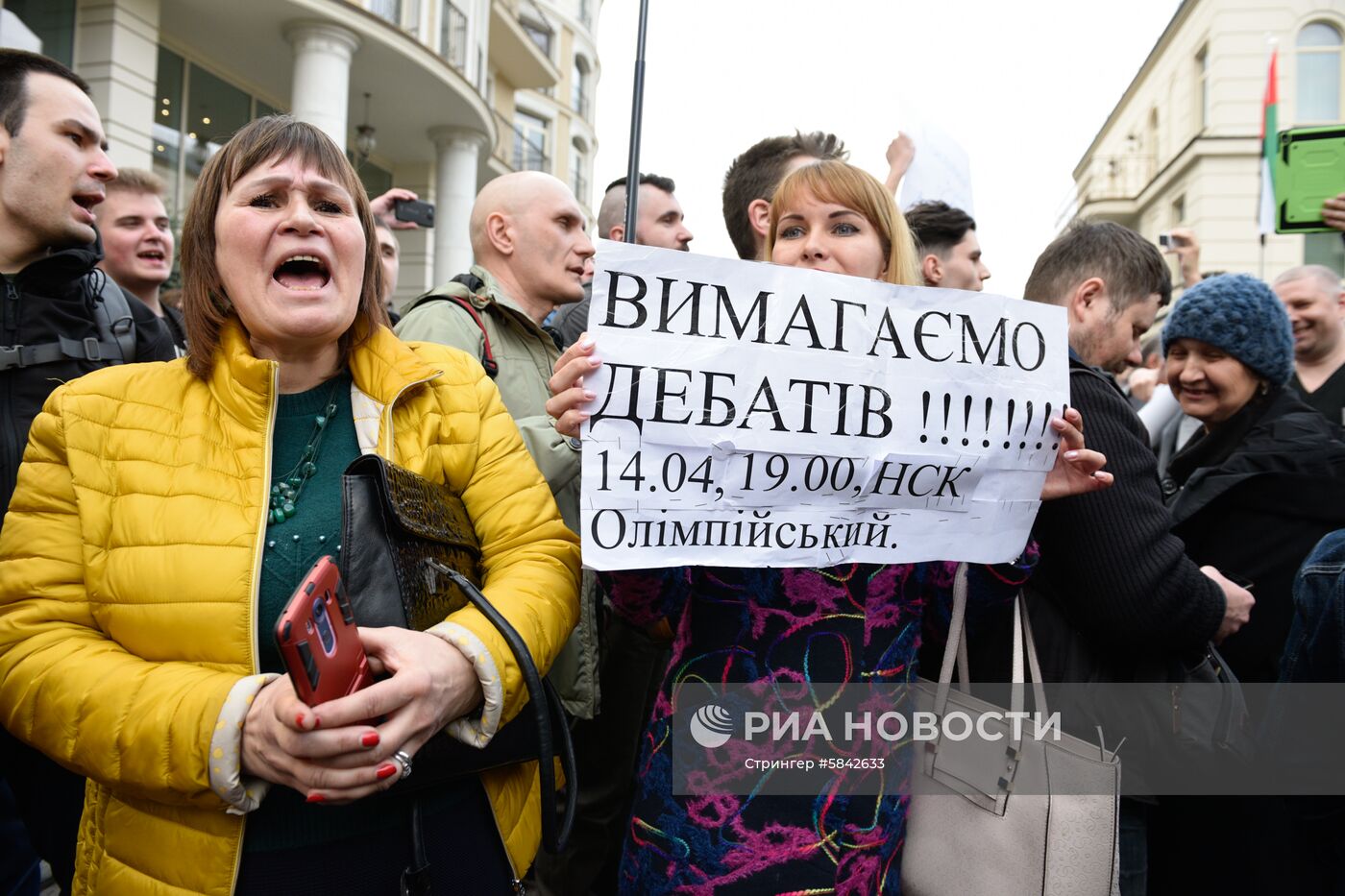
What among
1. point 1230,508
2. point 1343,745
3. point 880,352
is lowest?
point 1343,745

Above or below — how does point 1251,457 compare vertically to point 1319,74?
below

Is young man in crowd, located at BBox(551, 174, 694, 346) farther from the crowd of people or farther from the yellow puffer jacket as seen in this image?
the yellow puffer jacket

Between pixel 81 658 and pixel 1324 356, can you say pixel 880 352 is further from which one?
pixel 1324 356

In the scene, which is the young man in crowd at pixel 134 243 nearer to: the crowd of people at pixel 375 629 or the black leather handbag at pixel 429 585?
the crowd of people at pixel 375 629

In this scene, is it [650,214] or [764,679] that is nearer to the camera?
[764,679]

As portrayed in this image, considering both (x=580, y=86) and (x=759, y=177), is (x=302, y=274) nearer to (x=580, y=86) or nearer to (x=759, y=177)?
(x=759, y=177)

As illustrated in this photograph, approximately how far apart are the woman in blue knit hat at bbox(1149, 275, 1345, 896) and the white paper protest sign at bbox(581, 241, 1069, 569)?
106 centimetres

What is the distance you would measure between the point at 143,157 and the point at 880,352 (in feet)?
38.1

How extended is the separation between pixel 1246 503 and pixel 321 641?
2557mm

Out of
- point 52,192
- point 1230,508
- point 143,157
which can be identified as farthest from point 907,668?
point 143,157

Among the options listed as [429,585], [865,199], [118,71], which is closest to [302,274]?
[429,585]

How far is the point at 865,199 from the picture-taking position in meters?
1.98

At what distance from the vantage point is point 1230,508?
8.46 feet

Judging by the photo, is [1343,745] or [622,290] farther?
[1343,745]
